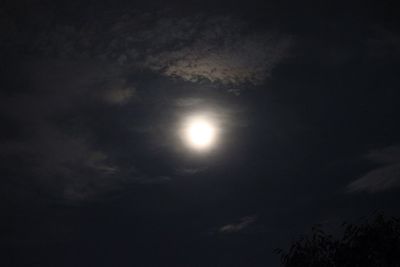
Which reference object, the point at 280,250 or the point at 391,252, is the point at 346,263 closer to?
the point at 391,252

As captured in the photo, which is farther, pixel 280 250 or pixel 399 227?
pixel 280 250

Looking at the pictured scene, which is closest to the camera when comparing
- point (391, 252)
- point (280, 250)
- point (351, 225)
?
point (391, 252)

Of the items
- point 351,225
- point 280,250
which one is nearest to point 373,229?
point 351,225

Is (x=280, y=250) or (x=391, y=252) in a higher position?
(x=280, y=250)

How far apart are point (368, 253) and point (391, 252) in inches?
42.4

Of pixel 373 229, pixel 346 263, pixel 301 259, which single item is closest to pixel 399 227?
pixel 373 229

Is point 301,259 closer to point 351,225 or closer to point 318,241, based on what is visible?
point 318,241

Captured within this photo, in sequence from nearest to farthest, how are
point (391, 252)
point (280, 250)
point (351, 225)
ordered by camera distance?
point (391, 252) → point (351, 225) → point (280, 250)

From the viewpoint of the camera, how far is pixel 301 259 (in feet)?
81.1

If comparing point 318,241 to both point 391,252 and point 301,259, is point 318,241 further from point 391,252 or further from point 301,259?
point 391,252

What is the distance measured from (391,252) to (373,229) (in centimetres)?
146

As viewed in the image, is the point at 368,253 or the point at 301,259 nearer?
the point at 368,253

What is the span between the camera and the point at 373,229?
22938 mm

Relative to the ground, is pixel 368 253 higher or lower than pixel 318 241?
lower
